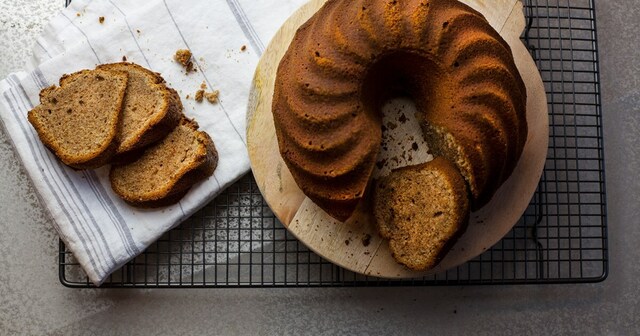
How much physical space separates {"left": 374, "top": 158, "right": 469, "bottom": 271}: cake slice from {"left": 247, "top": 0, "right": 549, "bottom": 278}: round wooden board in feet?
0.38

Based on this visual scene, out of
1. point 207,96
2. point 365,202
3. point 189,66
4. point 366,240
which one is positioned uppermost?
point 189,66

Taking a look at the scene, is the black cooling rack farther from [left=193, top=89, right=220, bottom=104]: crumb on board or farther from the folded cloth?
[left=193, top=89, right=220, bottom=104]: crumb on board

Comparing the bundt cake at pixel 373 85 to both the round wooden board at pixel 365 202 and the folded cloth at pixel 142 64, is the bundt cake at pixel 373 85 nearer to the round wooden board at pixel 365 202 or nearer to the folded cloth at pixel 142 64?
the round wooden board at pixel 365 202

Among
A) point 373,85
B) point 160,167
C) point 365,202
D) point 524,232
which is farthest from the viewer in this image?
point 524,232

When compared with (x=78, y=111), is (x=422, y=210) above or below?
below

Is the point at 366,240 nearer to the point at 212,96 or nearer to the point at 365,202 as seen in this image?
the point at 365,202

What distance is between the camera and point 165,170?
2643 millimetres

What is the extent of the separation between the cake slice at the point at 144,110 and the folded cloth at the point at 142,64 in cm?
7

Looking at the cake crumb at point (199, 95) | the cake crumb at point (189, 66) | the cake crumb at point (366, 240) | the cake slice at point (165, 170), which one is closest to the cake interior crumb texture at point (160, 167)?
the cake slice at point (165, 170)

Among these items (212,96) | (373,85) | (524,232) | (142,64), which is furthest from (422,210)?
(142,64)

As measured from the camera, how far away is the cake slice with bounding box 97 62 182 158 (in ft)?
8.46

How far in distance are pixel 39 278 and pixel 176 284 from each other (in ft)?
2.11

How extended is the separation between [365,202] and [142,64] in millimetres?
1111

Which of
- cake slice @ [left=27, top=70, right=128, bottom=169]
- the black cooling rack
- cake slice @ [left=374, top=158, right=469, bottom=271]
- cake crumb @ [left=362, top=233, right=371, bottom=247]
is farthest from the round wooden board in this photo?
cake slice @ [left=27, top=70, right=128, bottom=169]
